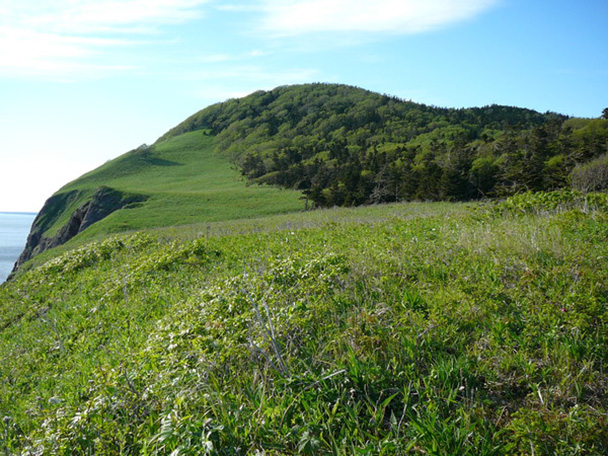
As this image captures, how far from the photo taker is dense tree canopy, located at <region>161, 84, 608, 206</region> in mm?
39938

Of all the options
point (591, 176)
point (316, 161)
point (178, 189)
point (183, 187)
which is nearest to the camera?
point (591, 176)

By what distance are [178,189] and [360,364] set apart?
8275 cm

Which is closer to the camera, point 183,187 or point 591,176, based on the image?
point 591,176

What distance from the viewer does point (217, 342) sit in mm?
4473

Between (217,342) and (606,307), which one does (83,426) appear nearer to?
(217,342)

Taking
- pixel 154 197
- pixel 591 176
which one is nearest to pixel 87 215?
pixel 154 197

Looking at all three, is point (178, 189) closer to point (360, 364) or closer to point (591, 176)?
point (591, 176)

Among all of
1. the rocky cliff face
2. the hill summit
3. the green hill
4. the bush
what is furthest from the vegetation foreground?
the rocky cliff face

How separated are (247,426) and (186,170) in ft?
349

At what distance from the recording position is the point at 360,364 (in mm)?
3842

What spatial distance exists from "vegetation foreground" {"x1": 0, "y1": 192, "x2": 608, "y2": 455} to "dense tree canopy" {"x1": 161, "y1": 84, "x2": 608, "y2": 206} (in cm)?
1205

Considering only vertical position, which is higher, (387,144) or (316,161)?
(387,144)

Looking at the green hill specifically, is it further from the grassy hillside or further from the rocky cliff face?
the rocky cliff face

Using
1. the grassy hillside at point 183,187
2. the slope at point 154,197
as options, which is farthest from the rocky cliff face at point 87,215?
the grassy hillside at point 183,187
